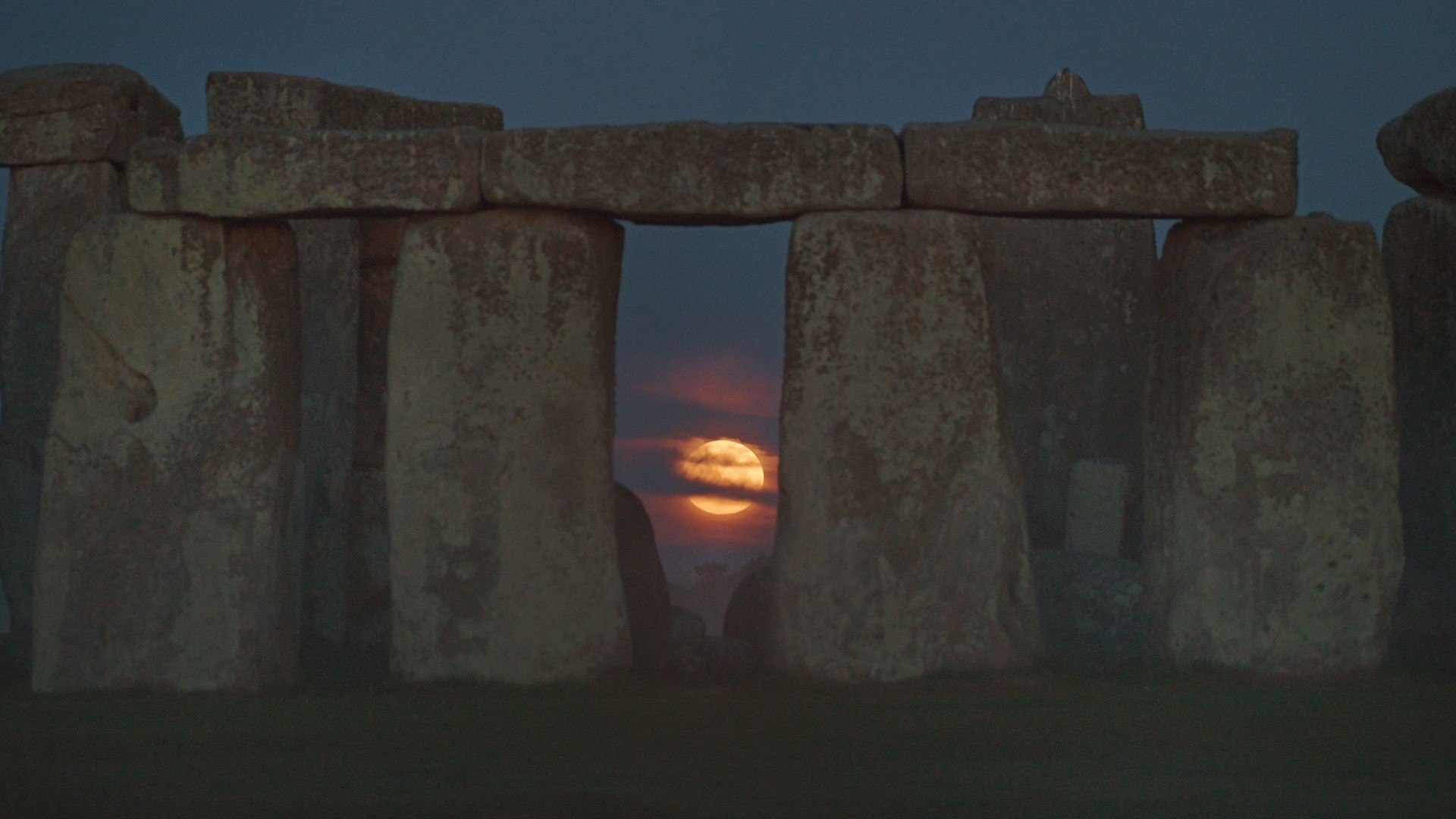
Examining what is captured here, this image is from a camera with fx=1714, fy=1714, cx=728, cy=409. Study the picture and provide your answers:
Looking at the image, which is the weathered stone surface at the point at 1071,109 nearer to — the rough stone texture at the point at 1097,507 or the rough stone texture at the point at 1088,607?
the rough stone texture at the point at 1097,507

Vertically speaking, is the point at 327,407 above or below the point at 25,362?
below

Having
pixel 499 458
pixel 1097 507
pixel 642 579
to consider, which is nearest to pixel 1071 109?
pixel 1097 507

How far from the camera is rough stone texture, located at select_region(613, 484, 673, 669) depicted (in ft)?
31.9

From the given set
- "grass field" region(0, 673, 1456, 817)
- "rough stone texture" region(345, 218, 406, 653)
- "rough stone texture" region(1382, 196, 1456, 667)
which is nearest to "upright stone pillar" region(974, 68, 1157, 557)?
"rough stone texture" region(1382, 196, 1456, 667)

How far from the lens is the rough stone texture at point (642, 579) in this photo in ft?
31.9

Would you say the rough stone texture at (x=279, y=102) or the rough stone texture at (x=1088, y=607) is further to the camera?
the rough stone texture at (x=279, y=102)

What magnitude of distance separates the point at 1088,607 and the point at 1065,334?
3.35 meters

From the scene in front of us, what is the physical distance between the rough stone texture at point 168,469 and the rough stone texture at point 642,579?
2.01 metres

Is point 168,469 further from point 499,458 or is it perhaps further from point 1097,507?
point 1097,507

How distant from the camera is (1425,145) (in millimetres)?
9781

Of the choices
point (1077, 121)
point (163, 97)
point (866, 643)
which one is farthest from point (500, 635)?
point (1077, 121)

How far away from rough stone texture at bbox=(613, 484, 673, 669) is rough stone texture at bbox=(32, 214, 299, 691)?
2011 millimetres

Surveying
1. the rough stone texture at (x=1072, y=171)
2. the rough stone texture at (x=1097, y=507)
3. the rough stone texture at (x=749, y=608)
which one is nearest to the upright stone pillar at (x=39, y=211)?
the rough stone texture at (x=749, y=608)

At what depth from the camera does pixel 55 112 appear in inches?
387
